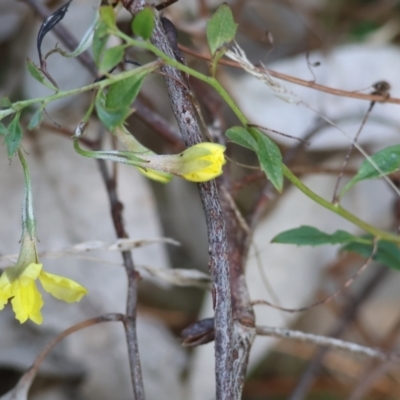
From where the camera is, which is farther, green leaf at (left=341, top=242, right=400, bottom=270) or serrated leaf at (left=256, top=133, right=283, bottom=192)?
green leaf at (left=341, top=242, right=400, bottom=270)

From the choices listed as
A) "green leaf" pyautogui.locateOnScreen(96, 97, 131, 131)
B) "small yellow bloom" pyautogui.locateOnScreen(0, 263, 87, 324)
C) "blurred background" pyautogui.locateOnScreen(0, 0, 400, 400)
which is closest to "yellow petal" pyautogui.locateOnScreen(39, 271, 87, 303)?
"small yellow bloom" pyautogui.locateOnScreen(0, 263, 87, 324)

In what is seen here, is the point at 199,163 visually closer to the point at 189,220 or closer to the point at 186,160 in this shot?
the point at 186,160

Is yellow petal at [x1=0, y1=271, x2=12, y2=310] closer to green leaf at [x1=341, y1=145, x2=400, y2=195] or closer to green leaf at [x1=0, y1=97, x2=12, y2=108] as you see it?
green leaf at [x1=0, y1=97, x2=12, y2=108]

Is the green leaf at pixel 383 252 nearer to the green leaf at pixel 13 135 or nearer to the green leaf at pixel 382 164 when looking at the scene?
the green leaf at pixel 382 164

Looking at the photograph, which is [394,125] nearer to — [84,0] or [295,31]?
[295,31]

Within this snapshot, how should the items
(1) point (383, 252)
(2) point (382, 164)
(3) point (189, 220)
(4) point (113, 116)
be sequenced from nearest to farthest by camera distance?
(4) point (113, 116) → (2) point (382, 164) → (1) point (383, 252) → (3) point (189, 220)

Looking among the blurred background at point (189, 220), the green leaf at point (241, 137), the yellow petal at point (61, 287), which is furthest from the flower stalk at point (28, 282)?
the blurred background at point (189, 220)

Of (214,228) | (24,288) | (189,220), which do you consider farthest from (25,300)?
(189,220)
